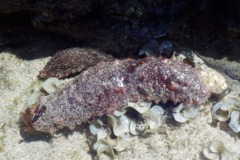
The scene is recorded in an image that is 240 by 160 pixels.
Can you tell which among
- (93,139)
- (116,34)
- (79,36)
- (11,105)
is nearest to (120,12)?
(116,34)

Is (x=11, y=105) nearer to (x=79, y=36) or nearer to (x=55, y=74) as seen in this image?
(x=55, y=74)

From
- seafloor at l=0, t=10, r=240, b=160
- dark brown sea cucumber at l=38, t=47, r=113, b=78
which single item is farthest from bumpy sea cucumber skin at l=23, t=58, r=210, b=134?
dark brown sea cucumber at l=38, t=47, r=113, b=78

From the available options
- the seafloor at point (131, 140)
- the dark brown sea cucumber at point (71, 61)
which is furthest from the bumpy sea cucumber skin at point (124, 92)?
the dark brown sea cucumber at point (71, 61)

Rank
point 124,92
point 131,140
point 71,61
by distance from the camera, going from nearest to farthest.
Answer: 1. point 124,92
2. point 131,140
3. point 71,61

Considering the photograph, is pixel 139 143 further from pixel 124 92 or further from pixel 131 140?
pixel 124 92

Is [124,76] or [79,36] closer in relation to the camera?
[124,76]

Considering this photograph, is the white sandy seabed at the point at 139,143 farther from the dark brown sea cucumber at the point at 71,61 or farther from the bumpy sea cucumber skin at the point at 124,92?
the dark brown sea cucumber at the point at 71,61

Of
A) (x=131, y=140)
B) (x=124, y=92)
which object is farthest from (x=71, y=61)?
(x=131, y=140)
